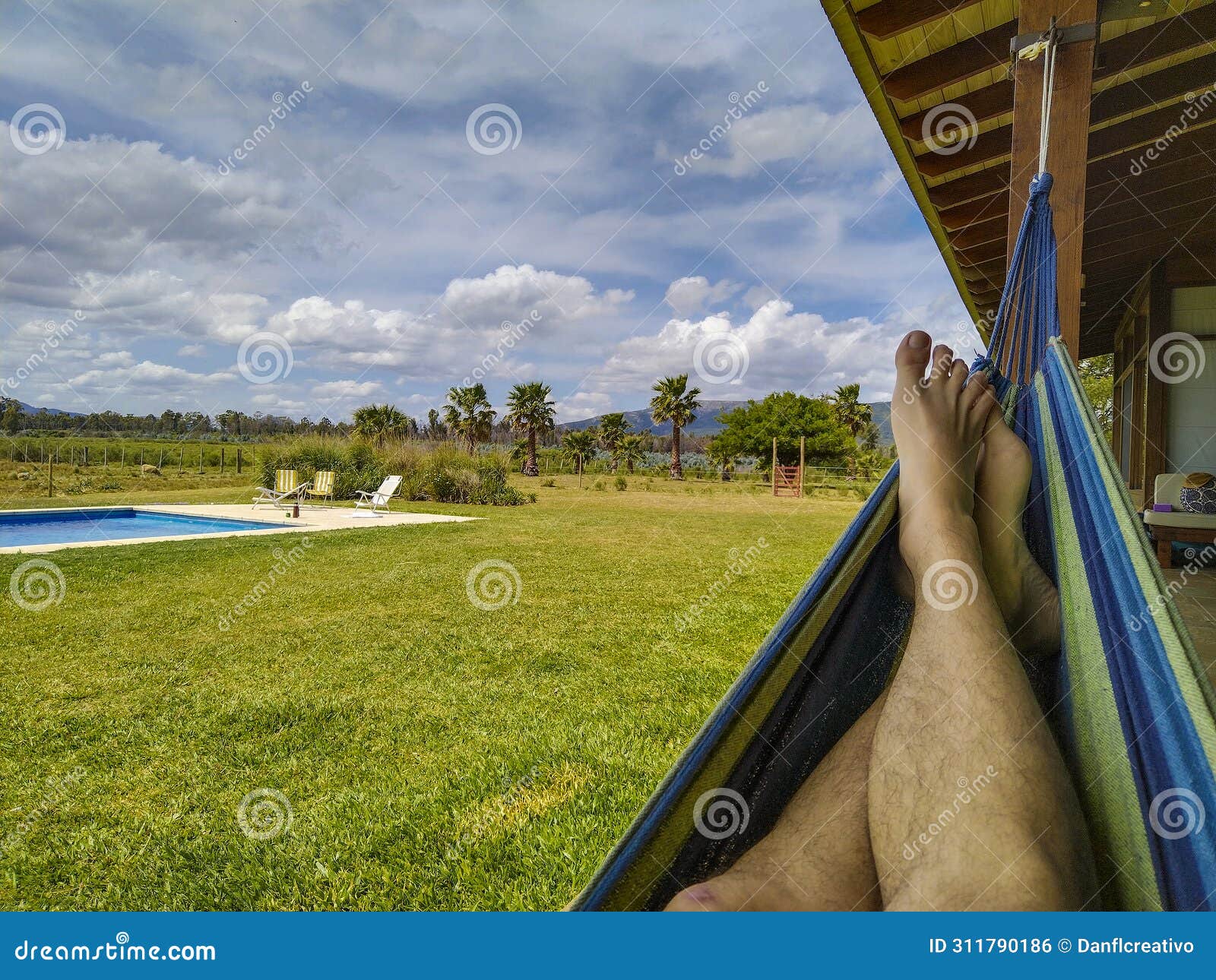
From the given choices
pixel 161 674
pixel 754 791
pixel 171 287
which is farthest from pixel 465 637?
pixel 171 287

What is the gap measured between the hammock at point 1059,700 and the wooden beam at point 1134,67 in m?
1.97

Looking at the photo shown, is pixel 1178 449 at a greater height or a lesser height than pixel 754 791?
greater

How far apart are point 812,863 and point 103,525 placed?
32.9 feet

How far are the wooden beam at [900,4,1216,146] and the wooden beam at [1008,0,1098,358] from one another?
Answer: 1.21 metres

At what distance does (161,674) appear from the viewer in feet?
8.38

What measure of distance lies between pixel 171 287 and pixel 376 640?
16.2m

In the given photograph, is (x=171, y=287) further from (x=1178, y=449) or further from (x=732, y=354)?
(x=1178, y=449)
